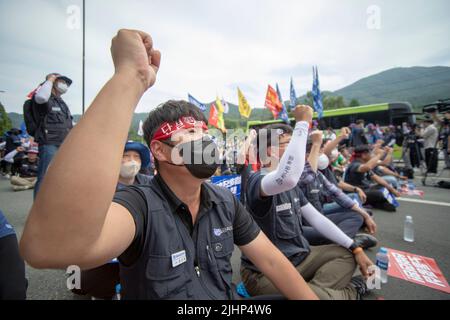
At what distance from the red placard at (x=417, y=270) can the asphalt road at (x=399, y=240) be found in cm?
8

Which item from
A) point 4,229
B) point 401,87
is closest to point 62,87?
point 4,229

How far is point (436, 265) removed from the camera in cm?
274

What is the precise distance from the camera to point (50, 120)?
3.24m

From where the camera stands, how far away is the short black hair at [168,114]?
1245 mm

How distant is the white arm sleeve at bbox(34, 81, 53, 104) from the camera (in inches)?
117

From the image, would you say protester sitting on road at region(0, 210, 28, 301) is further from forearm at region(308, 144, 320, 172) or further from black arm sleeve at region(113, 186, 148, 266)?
forearm at region(308, 144, 320, 172)

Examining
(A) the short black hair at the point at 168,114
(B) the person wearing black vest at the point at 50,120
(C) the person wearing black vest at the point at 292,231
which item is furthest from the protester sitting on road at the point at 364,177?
(B) the person wearing black vest at the point at 50,120

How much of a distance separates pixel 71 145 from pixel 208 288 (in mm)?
883

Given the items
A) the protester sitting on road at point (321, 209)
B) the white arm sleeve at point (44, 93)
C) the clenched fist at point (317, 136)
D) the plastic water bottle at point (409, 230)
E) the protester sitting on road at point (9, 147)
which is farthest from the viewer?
the protester sitting on road at point (9, 147)

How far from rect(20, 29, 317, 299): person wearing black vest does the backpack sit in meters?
2.81

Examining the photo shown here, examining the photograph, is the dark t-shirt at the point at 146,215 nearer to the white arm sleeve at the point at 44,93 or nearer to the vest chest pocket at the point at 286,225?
the vest chest pocket at the point at 286,225

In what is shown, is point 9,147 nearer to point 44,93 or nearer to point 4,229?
point 44,93

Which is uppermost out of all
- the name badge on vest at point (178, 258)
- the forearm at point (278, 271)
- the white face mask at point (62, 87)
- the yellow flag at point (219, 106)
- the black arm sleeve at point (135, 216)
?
the yellow flag at point (219, 106)
